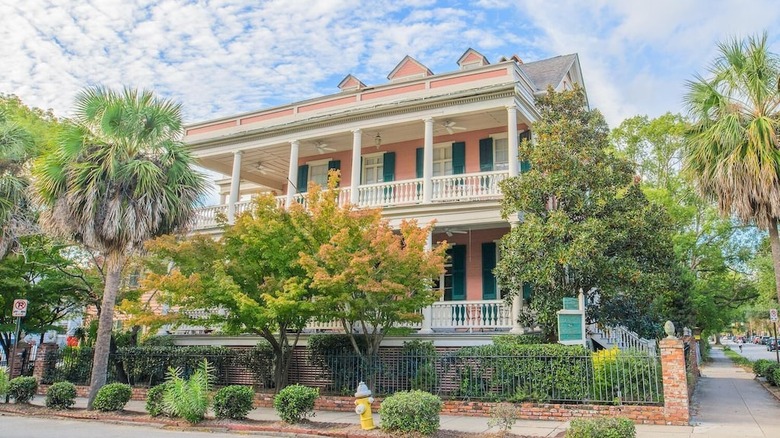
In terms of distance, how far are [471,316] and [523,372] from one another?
3242mm

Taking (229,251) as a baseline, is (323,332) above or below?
below

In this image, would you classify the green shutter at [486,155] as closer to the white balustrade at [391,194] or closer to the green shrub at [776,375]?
the white balustrade at [391,194]

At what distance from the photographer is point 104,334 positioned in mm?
14719

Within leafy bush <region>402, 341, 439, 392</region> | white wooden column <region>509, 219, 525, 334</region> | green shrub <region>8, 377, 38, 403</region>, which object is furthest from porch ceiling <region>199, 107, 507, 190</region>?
green shrub <region>8, 377, 38, 403</region>

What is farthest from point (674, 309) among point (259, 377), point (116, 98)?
point (116, 98)

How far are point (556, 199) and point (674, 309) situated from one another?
1521 cm

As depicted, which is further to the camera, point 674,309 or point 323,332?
point 674,309

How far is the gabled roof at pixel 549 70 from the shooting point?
2125 centimetres

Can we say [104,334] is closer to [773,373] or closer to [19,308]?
[19,308]

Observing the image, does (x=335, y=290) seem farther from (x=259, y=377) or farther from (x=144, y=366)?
(x=144, y=366)

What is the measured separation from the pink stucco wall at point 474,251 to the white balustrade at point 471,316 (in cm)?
257

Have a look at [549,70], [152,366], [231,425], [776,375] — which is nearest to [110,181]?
[152,366]

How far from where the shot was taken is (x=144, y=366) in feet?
58.6

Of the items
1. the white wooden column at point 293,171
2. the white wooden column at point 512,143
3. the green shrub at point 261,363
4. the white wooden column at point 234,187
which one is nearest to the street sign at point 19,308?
the green shrub at point 261,363
